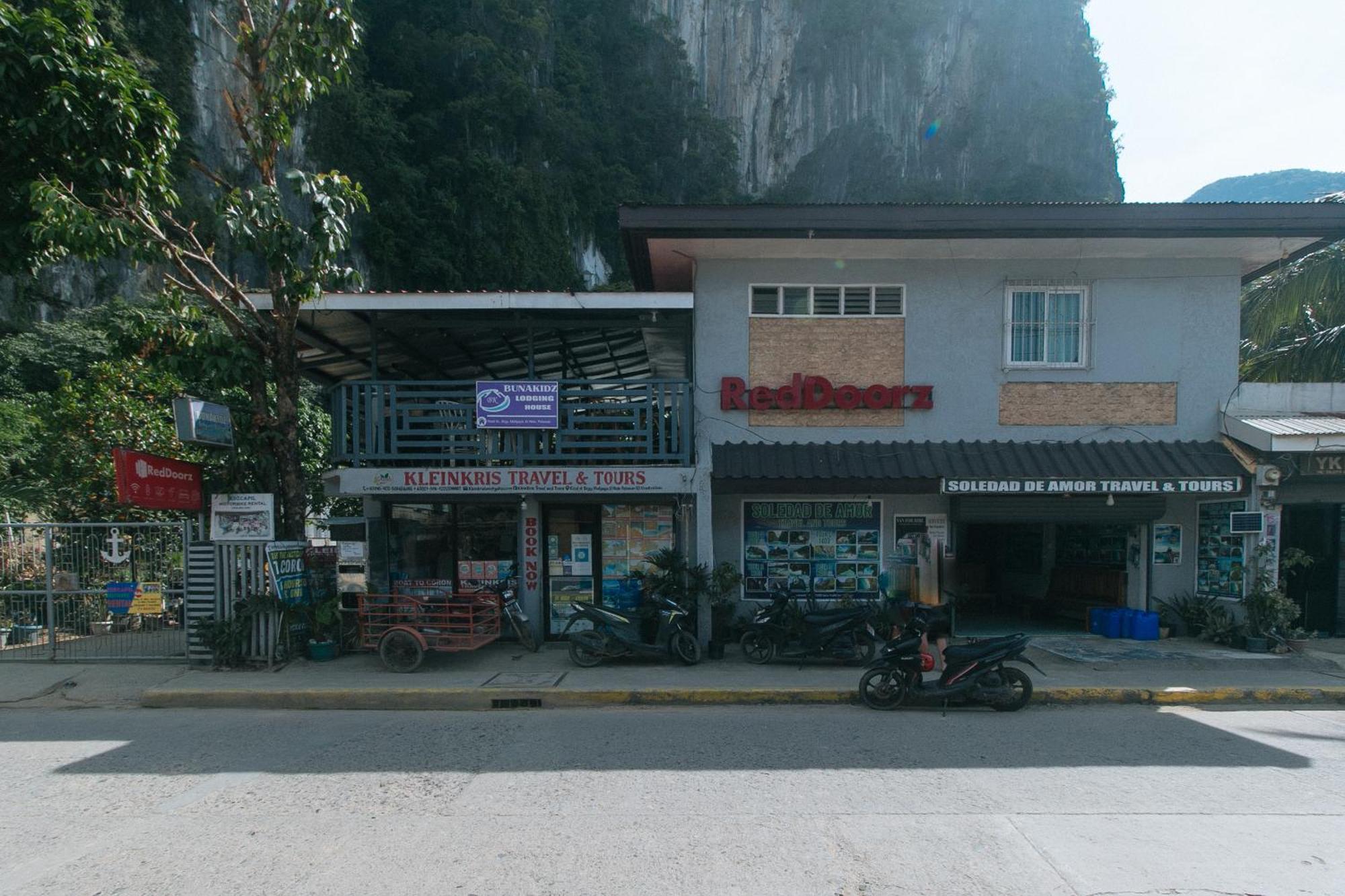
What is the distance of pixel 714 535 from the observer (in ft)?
38.8

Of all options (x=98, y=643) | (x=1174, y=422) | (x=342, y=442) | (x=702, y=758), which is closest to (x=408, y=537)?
(x=342, y=442)

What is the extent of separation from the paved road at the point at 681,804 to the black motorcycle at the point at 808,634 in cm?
180

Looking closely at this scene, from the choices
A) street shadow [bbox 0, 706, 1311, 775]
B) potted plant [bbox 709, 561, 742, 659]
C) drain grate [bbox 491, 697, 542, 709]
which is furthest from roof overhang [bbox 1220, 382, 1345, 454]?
drain grate [bbox 491, 697, 542, 709]

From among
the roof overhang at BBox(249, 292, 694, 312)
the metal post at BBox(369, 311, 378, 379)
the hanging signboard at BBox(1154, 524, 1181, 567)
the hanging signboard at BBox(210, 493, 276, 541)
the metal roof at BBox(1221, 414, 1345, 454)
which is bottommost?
the hanging signboard at BBox(1154, 524, 1181, 567)

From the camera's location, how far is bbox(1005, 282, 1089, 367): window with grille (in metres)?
11.6

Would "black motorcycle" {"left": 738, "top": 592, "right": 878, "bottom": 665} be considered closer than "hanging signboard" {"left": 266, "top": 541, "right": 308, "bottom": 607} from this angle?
Yes

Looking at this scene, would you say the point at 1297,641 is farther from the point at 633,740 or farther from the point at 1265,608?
the point at 633,740

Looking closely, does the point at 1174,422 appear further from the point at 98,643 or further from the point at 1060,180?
the point at 1060,180

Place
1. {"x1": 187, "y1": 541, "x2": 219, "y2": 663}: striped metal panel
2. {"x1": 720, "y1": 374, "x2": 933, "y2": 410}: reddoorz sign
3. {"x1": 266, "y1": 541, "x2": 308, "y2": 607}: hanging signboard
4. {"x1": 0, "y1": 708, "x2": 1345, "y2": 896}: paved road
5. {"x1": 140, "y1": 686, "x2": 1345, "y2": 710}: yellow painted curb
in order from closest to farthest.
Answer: {"x1": 0, "y1": 708, "x2": 1345, "y2": 896}: paved road, {"x1": 140, "y1": 686, "x2": 1345, "y2": 710}: yellow painted curb, {"x1": 266, "y1": 541, "x2": 308, "y2": 607}: hanging signboard, {"x1": 187, "y1": 541, "x2": 219, "y2": 663}: striped metal panel, {"x1": 720, "y1": 374, "x2": 933, "y2": 410}: reddoorz sign

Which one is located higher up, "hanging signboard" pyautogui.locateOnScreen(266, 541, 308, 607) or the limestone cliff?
the limestone cliff

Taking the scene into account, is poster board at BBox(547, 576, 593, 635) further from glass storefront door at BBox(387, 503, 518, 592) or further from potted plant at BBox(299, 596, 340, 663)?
potted plant at BBox(299, 596, 340, 663)

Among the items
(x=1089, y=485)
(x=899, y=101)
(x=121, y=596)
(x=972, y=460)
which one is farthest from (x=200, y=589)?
(x=899, y=101)

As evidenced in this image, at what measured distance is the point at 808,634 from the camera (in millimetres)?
10148

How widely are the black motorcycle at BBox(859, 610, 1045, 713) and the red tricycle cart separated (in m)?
4.72
